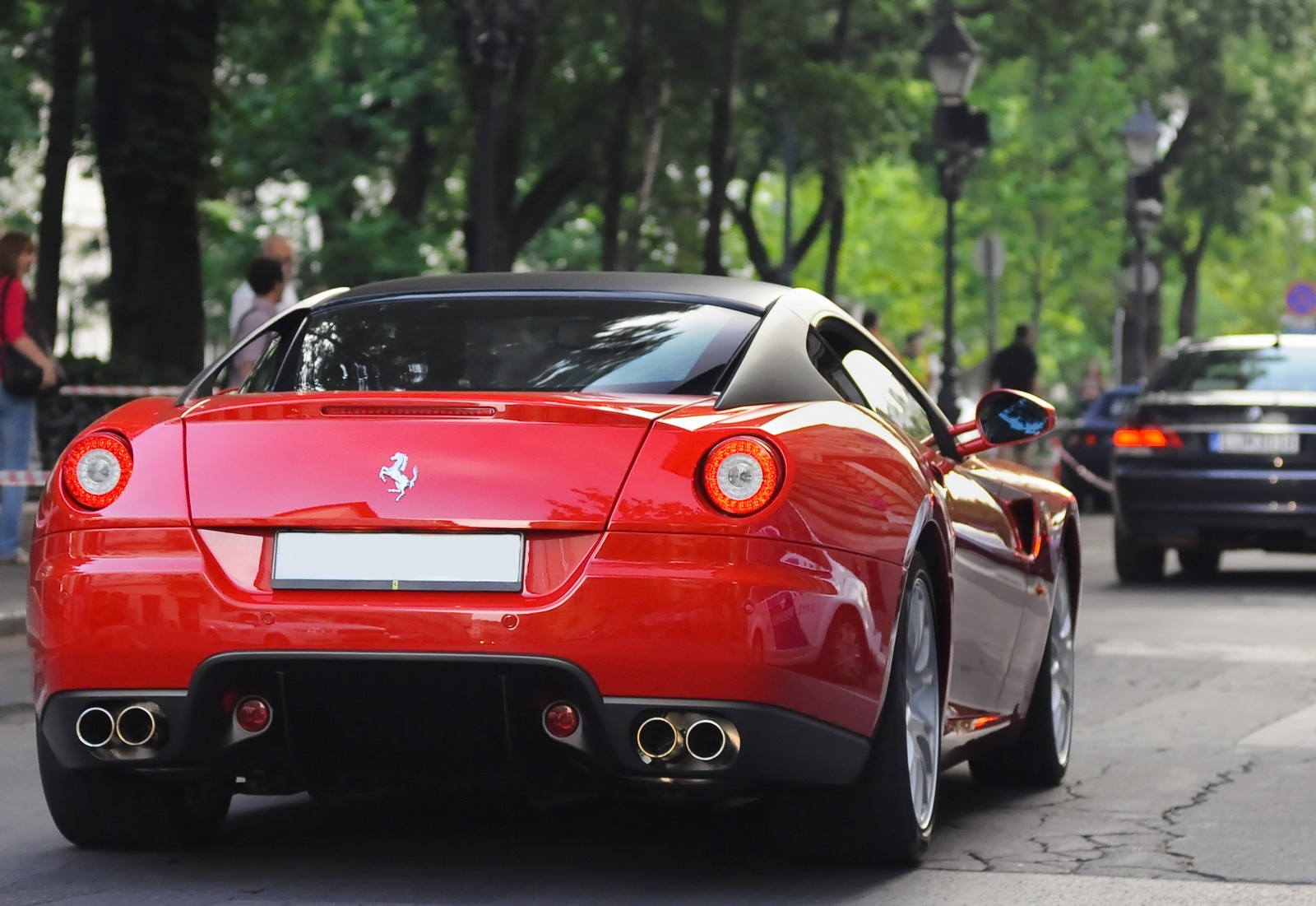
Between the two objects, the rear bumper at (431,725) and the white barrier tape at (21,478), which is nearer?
the rear bumper at (431,725)

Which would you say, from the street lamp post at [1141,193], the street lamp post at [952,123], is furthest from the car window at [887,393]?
the street lamp post at [1141,193]

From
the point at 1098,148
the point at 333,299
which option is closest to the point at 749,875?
the point at 333,299

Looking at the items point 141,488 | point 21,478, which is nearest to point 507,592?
point 141,488

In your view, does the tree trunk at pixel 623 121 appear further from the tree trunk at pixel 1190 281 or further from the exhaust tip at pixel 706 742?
the tree trunk at pixel 1190 281

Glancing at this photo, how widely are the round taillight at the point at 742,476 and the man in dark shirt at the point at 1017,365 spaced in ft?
65.7

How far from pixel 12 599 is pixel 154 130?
874 centimetres

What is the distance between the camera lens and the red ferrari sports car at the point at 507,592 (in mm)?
5203

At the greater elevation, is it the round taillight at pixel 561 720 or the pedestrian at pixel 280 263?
the pedestrian at pixel 280 263

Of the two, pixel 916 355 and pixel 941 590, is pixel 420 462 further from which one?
pixel 916 355

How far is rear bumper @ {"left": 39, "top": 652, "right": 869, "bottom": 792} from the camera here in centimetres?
522

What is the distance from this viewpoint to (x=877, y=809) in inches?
226

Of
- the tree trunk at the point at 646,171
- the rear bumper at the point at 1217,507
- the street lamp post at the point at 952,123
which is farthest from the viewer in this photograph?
the tree trunk at the point at 646,171

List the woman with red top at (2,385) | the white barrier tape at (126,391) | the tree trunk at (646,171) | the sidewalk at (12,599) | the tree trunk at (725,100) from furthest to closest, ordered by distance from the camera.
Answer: the tree trunk at (725,100) → the tree trunk at (646,171) → the white barrier tape at (126,391) → the woman with red top at (2,385) → the sidewalk at (12,599)

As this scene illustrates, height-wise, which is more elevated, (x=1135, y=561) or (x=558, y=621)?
(x=558, y=621)
